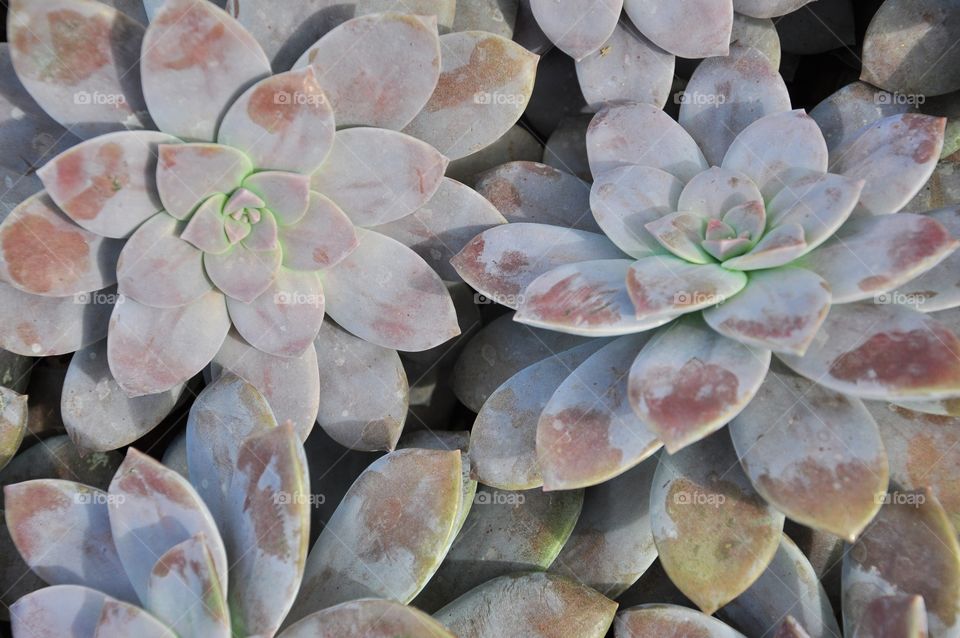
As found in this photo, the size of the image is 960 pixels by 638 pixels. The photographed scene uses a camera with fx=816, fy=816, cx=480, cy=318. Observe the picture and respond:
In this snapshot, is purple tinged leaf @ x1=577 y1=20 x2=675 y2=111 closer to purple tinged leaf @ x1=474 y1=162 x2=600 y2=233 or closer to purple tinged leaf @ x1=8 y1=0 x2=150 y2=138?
purple tinged leaf @ x1=474 y1=162 x2=600 y2=233

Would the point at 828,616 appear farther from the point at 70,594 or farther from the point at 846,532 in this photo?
the point at 70,594

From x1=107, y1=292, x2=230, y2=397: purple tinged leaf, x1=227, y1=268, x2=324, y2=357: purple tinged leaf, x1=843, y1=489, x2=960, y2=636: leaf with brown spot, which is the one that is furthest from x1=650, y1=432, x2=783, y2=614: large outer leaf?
x1=107, y1=292, x2=230, y2=397: purple tinged leaf

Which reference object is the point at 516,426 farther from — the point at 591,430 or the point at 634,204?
the point at 634,204

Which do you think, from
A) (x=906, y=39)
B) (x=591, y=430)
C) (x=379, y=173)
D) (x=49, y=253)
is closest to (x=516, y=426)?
(x=591, y=430)

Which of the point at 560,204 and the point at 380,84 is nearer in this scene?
the point at 380,84

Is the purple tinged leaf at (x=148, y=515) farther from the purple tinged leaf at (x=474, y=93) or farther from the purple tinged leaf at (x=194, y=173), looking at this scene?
Answer: the purple tinged leaf at (x=474, y=93)

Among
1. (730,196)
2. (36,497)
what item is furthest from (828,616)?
(36,497)
